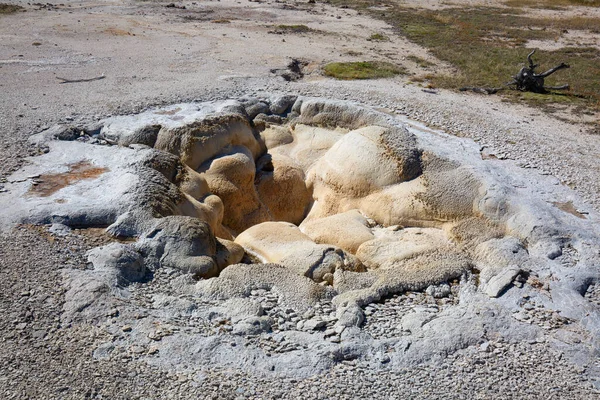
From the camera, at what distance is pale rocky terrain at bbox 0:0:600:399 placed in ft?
18.1

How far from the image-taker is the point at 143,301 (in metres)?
6.30

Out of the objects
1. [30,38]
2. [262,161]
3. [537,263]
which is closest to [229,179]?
[262,161]

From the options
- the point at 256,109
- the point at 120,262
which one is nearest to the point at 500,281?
the point at 120,262

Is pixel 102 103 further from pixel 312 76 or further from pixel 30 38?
pixel 30 38

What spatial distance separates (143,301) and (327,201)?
15.7ft

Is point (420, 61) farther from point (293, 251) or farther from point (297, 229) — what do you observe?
point (293, 251)

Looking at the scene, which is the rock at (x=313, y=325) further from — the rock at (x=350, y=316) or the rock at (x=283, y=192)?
the rock at (x=283, y=192)

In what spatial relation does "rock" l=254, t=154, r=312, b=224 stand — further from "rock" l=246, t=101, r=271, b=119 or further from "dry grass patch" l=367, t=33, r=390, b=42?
"dry grass patch" l=367, t=33, r=390, b=42

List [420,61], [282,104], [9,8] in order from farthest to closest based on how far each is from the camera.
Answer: [9,8], [420,61], [282,104]

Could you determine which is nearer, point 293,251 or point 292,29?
point 293,251

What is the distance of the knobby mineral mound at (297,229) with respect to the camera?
242 inches

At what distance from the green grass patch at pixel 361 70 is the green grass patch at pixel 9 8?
11481 mm

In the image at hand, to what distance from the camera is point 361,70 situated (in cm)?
1538

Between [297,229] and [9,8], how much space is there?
654 inches
